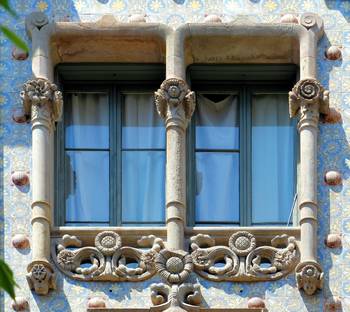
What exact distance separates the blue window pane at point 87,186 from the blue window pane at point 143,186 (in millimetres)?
200

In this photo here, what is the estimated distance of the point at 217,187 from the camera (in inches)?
416

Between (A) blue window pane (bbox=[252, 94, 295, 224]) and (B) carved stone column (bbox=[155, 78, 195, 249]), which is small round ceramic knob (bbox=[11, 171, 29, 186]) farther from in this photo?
(A) blue window pane (bbox=[252, 94, 295, 224])

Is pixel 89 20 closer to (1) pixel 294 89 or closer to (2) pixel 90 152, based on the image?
(2) pixel 90 152

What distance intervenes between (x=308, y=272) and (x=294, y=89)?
6.11 ft

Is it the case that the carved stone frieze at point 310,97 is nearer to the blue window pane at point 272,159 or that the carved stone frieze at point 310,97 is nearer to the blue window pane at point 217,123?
the blue window pane at point 272,159

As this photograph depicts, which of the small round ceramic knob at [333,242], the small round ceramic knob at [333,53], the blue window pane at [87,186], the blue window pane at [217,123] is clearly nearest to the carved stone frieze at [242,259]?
the small round ceramic knob at [333,242]

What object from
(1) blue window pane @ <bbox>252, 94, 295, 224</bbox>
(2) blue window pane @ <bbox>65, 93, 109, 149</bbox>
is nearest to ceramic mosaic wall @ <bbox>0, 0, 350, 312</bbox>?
(1) blue window pane @ <bbox>252, 94, 295, 224</bbox>

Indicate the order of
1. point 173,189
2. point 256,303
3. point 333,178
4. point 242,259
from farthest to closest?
point 333,178 < point 173,189 < point 242,259 < point 256,303

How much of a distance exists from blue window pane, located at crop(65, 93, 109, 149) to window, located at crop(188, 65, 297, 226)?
92 centimetres

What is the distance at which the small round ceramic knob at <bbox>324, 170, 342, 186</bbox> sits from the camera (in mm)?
10141

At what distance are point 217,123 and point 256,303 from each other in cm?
213

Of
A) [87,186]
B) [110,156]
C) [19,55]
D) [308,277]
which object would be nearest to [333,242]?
[308,277]

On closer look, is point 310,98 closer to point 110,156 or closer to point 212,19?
point 212,19

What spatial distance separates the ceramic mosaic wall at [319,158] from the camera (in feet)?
31.5
